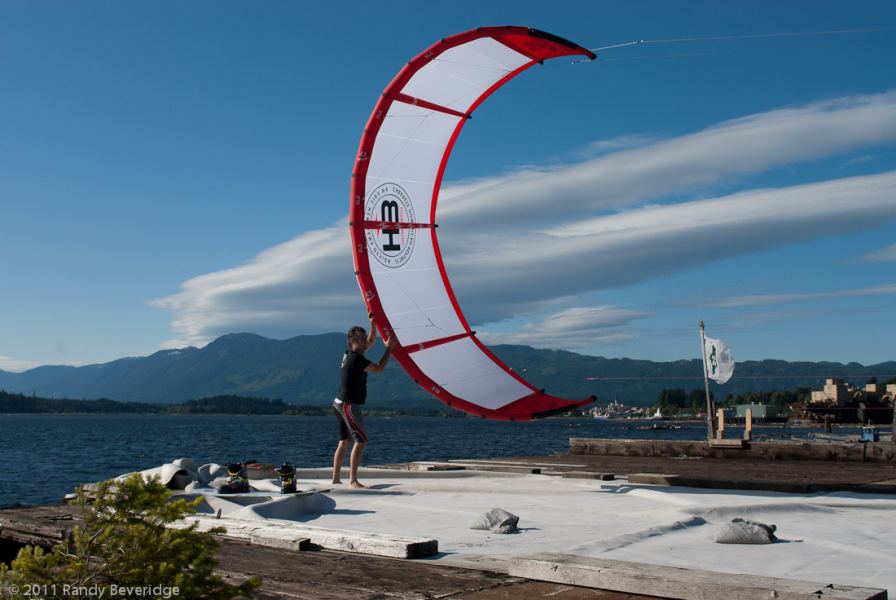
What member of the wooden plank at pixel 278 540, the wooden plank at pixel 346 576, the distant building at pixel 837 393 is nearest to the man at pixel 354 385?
the wooden plank at pixel 278 540

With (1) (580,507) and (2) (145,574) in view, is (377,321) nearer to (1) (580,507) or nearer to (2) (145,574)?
(1) (580,507)

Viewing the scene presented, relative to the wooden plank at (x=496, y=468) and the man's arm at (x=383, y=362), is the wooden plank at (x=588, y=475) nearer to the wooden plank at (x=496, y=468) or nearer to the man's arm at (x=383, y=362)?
the wooden plank at (x=496, y=468)

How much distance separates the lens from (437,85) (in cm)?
1076

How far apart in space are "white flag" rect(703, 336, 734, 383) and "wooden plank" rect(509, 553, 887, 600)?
22301 millimetres

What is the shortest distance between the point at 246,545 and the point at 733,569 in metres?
3.54

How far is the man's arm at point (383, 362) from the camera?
9.80 m

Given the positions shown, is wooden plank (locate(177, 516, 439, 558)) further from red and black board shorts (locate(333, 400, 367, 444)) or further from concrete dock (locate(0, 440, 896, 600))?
red and black board shorts (locate(333, 400, 367, 444))

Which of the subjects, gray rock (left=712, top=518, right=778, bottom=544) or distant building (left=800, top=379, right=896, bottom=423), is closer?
gray rock (left=712, top=518, right=778, bottom=544)

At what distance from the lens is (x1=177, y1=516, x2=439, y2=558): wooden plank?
5.76m

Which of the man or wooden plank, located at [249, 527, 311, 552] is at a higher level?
the man

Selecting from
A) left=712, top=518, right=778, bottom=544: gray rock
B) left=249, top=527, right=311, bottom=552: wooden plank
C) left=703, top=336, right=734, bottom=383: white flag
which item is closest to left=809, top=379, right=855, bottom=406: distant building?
left=703, top=336, right=734, bottom=383: white flag

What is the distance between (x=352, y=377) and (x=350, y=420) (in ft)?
1.72

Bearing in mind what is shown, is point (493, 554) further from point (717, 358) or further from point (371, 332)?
point (717, 358)

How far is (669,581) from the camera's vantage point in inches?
176
